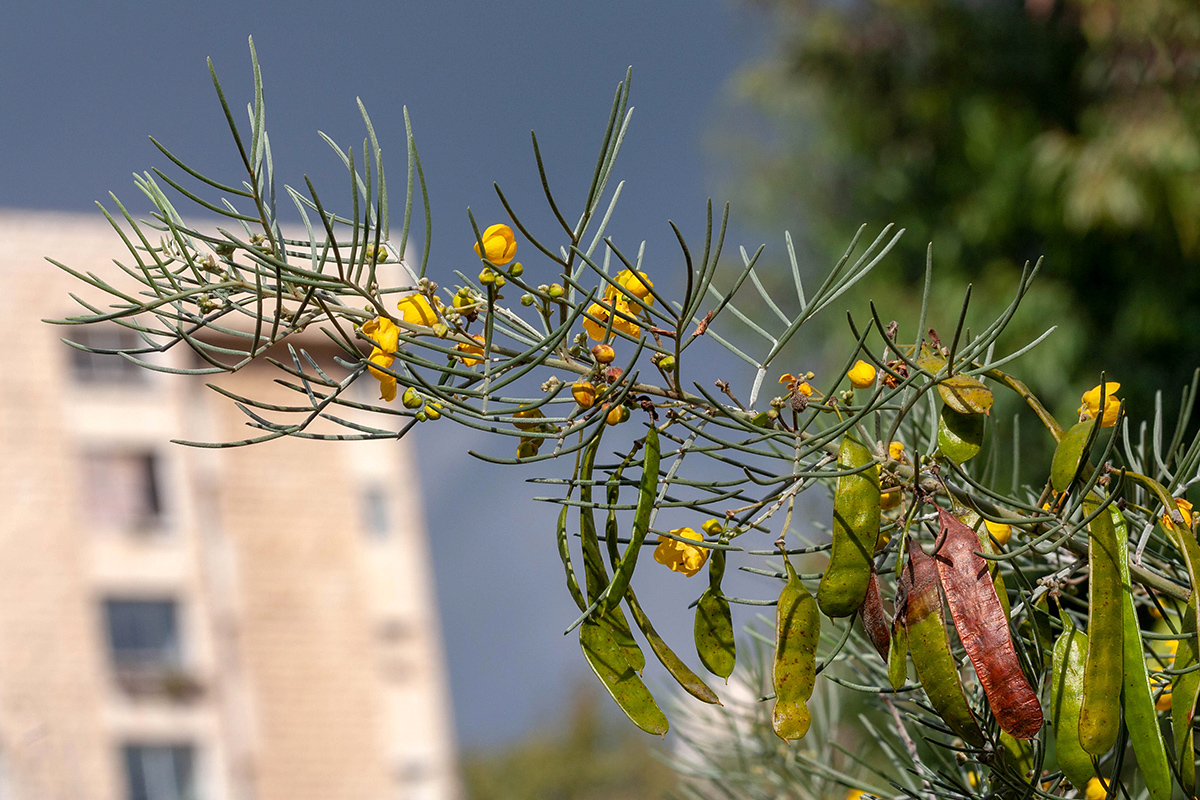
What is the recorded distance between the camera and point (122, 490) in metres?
12.0

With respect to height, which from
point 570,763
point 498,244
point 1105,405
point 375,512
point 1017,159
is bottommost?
point 570,763

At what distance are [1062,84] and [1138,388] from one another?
54.1 inches

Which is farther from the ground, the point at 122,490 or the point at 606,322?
the point at 122,490

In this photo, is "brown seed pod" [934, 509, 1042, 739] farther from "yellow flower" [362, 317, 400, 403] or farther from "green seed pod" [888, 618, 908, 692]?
"yellow flower" [362, 317, 400, 403]

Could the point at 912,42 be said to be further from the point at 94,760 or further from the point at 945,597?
the point at 94,760

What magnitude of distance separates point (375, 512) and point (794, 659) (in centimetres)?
1382

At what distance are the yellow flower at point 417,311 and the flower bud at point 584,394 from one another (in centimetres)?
8

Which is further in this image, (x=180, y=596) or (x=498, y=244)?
(x=180, y=596)

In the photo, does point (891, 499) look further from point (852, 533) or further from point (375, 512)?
point (375, 512)

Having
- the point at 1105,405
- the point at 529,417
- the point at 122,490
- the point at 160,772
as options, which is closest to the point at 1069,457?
the point at 1105,405

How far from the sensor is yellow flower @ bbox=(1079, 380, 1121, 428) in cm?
55

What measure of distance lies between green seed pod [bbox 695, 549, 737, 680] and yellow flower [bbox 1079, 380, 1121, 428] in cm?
21

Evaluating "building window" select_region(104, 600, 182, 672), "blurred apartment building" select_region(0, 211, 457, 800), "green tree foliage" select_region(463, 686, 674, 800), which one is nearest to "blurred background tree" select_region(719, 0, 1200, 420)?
"blurred apartment building" select_region(0, 211, 457, 800)

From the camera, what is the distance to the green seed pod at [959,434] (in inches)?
21.6
